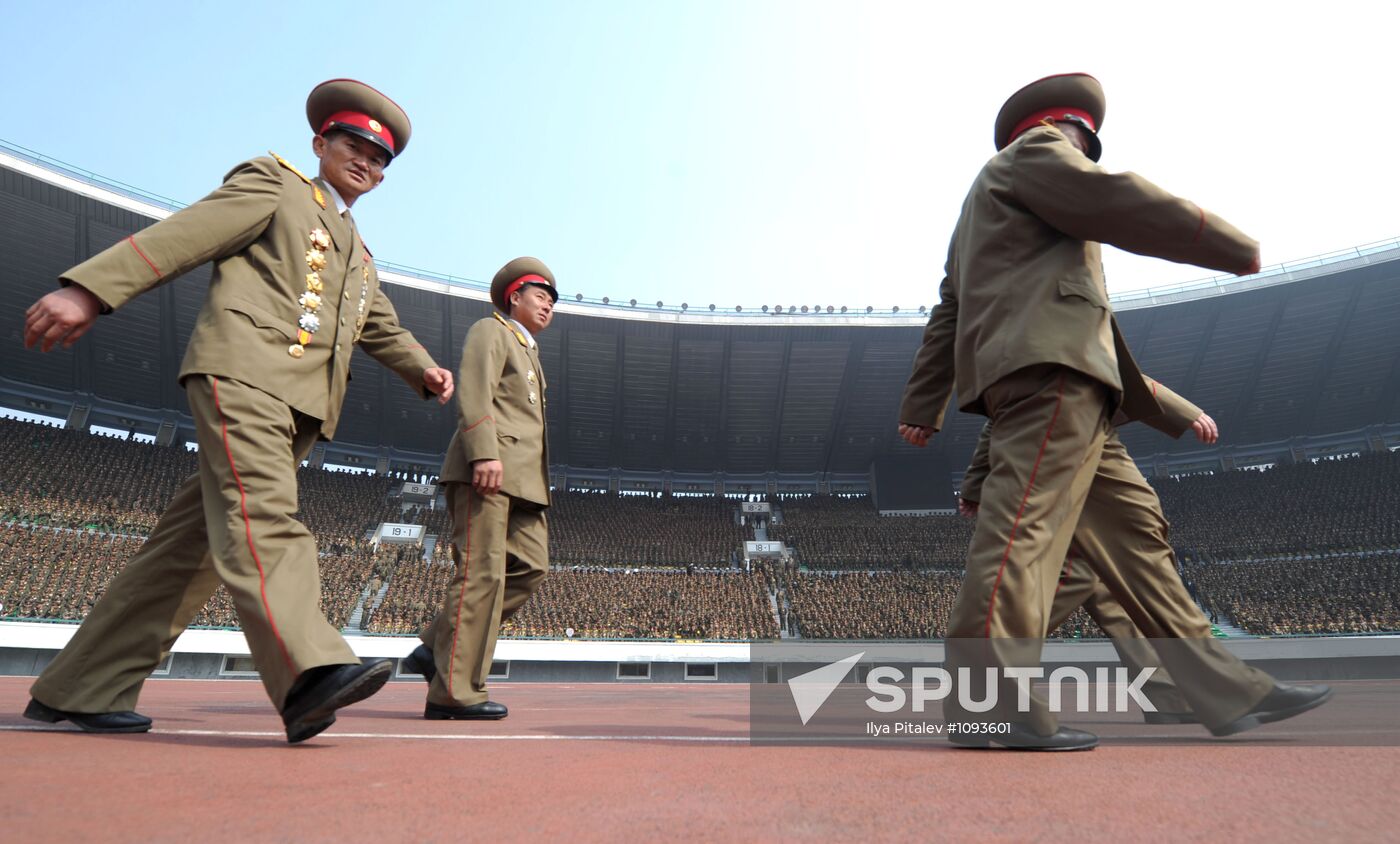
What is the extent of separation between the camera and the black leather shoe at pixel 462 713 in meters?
2.93

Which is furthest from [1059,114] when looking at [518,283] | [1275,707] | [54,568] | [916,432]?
[54,568]

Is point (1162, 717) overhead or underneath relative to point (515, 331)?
underneath

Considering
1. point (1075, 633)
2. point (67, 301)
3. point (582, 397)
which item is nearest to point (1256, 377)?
point (1075, 633)

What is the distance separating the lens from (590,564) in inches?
905

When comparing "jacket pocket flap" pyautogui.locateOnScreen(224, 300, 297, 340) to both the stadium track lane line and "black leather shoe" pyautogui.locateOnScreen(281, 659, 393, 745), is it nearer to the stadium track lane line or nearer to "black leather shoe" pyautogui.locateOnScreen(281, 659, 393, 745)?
"black leather shoe" pyautogui.locateOnScreen(281, 659, 393, 745)

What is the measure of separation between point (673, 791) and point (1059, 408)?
1.34 metres

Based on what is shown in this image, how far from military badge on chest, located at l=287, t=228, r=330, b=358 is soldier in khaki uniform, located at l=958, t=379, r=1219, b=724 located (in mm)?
1938

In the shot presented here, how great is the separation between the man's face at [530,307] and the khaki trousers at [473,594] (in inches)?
36.1

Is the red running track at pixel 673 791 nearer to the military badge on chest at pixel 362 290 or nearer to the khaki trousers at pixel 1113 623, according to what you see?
the khaki trousers at pixel 1113 623

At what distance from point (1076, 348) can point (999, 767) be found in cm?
104

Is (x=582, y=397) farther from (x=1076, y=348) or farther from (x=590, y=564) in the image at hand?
(x=1076, y=348)

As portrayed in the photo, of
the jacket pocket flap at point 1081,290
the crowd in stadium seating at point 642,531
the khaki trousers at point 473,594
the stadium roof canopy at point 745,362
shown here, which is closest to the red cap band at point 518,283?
the khaki trousers at point 473,594

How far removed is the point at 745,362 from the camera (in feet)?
78.5

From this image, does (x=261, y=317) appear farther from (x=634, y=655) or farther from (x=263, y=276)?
(x=634, y=655)
